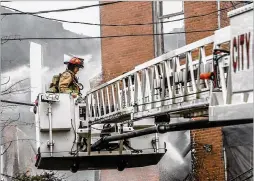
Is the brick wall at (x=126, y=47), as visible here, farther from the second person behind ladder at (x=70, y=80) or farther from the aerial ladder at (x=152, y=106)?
the aerial ladder at (x=152, y=106)

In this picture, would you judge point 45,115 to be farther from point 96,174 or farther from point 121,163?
point 96,174

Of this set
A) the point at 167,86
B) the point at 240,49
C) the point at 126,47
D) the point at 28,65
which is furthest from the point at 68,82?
the point at 28,65

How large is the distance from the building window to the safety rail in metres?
5.29

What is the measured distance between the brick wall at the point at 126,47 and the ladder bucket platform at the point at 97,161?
4.75 m

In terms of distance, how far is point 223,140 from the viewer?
12062 millimetres

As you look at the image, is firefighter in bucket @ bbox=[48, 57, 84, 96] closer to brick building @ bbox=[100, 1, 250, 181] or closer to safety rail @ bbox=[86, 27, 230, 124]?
safety rail @ bbox=[86, 27, 230, 124]

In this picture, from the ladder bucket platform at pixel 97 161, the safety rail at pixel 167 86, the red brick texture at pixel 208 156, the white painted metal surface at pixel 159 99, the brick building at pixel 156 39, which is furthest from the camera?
the brick building at pixel 156 39

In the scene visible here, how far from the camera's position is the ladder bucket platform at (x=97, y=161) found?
338 inches

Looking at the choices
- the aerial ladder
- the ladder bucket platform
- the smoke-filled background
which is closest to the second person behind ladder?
the aerial ladder

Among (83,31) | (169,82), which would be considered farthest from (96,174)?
(169,82)

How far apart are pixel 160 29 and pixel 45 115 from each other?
5.89 metres

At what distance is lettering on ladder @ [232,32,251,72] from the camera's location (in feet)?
16.0

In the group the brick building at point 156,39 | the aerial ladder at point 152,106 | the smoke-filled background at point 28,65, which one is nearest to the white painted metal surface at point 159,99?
the aerial ladder at point 152,106

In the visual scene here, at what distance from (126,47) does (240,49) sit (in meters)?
9.57
